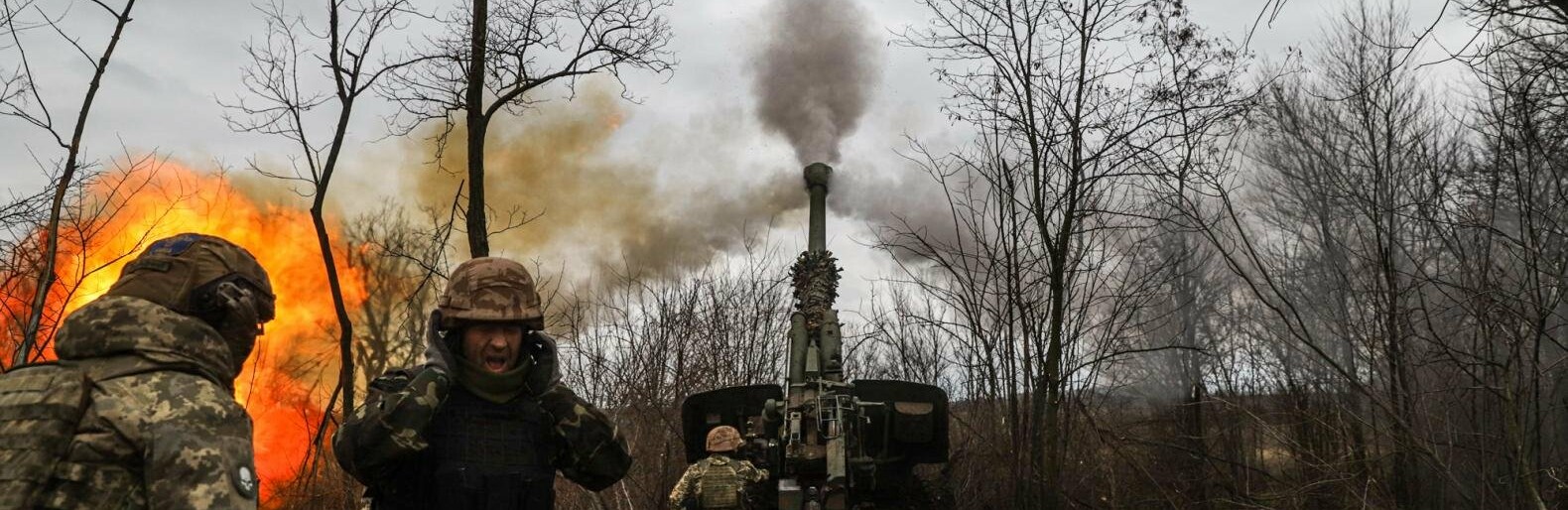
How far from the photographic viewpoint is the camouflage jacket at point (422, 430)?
3488 millimetres

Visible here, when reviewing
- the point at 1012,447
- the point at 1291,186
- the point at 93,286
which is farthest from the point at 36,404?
the point at 1291,186

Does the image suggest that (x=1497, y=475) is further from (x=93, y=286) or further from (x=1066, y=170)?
(x=93, y=286)

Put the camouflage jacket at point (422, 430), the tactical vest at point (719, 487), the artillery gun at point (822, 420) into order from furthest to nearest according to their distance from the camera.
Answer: the artillery gun at point (822, 420) < the tactical vest at point (719, 487) < the camouflage jacket at point (422, 430)

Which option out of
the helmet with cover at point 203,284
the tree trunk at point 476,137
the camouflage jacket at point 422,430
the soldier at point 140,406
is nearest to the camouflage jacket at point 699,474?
the tree trunk at point 476,137

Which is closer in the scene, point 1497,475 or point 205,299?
point 205,299

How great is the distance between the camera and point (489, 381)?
3.80 metres

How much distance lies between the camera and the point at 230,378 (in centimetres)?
288

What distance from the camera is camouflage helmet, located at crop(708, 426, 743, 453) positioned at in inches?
392

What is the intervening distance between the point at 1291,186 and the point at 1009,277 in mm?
15061

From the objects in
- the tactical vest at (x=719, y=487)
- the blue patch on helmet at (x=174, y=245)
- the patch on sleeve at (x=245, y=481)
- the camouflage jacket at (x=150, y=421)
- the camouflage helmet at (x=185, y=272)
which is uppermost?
the blue patch on helmet at (x=174, y=245)

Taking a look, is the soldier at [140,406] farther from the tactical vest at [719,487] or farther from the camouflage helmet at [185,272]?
the tactical vest at [719,487]

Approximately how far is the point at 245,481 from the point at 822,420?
7360mm

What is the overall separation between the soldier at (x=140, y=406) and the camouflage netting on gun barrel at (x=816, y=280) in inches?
321

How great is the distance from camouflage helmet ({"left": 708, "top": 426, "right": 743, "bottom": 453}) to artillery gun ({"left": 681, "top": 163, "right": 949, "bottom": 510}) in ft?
1.32
